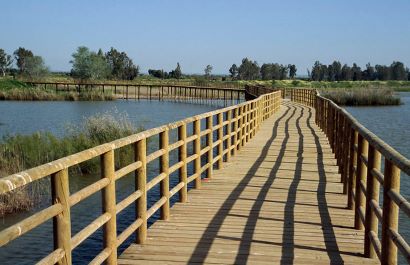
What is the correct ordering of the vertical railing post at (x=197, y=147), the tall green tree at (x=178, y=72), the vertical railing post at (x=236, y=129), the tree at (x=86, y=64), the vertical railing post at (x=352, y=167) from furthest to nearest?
the tall green tree at (x=178, y=72), the tree at (x=86, y=64), the vertical railing post at (x=236, y=129), the vertical railing post at (x=197, y=147), the vertical railing post at (x=352, y=167)

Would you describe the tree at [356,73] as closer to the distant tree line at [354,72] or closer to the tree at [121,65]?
the distant tree line at [354,72]

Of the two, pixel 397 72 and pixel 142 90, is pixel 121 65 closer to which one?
pixel 142 90

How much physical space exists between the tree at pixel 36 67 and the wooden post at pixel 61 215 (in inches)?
4502

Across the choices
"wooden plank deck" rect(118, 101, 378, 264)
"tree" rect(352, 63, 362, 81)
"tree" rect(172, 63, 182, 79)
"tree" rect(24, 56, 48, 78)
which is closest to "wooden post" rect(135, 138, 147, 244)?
"wooden plank deck" rect(118, 101, 378, 264)

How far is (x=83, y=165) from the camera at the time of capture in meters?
14.2

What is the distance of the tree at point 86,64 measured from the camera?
104 metres

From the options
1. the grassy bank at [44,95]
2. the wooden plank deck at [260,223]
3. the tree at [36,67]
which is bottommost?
the grassy bank at [44,95]

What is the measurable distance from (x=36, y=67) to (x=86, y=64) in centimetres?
1642

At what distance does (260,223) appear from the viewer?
6074mm

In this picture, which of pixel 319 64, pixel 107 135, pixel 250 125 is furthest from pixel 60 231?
pixel 319 64

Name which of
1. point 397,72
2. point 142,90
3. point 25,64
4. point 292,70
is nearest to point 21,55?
point 25,64

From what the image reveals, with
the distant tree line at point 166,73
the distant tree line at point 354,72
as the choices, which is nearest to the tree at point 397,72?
the distant tree line at point 354,72

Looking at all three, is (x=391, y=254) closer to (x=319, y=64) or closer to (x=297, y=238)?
(x=297, y=238)

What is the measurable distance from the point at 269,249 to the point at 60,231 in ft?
7.83
